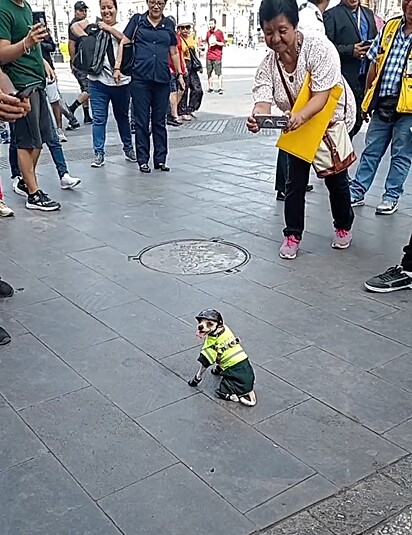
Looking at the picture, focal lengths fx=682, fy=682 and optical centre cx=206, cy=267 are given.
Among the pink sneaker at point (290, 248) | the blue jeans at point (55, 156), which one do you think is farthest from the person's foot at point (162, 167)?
the pink sneaker at point (290, 248)

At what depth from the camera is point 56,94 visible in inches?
350

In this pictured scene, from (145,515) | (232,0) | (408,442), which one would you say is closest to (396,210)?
(408,442)

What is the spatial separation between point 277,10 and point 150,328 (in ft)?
6.65

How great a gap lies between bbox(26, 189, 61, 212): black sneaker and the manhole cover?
151 cm

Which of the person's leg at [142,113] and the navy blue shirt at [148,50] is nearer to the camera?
the navy blue shirt at [148,50]

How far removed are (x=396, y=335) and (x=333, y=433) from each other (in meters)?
1.07

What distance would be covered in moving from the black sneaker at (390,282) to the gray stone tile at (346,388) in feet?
3.17

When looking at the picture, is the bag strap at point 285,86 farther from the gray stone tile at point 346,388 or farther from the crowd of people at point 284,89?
the gray stone tile at point 346,388

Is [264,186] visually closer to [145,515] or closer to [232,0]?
[145,515]

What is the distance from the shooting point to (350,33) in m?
6.59

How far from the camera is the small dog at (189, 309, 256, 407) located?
9.75 feet

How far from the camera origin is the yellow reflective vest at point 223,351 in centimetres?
299

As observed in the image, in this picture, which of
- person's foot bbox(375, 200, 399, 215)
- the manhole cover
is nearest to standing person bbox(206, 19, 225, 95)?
person's foot bbox(375, 200, 399, 215)

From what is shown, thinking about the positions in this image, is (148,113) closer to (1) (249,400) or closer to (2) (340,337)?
(2) (340,337)
